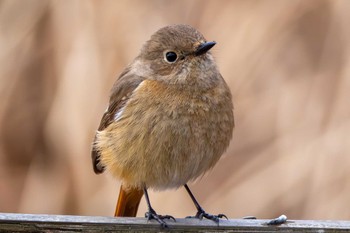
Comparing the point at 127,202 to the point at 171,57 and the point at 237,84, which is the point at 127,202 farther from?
the point at 237,84

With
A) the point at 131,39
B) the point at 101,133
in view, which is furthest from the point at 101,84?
the point at 101,133

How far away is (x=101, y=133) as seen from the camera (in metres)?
4.06

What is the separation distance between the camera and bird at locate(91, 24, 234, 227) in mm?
3691

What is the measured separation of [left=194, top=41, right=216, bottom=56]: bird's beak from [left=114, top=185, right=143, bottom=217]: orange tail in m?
0.68

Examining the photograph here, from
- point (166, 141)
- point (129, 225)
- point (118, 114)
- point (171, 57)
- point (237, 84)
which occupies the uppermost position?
point (237, 84)

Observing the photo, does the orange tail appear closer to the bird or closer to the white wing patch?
the bird

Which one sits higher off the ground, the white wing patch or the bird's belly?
the white wing patch

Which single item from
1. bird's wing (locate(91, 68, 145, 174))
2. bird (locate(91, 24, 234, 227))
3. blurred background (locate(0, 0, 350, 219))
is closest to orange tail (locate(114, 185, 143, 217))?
bird (locate(91, 24, 234, 227))

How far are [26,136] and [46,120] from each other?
188 mm

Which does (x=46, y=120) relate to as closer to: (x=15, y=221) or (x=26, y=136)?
(x=26, y=136)

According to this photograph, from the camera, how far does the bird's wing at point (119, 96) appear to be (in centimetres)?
392

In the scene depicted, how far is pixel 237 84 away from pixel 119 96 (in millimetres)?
1239

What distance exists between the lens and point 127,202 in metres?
4.04

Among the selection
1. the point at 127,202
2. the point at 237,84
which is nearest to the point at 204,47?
the point at 127,202
